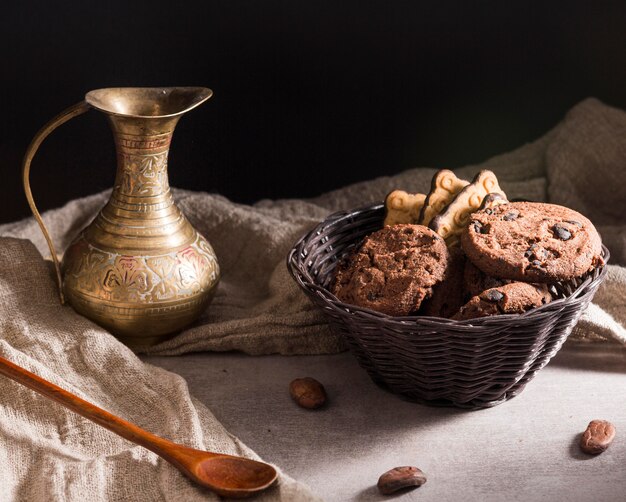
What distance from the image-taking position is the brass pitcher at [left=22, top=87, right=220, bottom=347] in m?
1.60

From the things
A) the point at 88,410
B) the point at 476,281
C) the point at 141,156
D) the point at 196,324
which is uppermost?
the point at 141,156

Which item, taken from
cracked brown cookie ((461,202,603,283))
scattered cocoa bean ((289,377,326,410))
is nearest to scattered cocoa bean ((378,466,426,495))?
scattered cocoa bean ((289,377,326,410))

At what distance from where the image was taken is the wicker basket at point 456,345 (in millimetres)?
1319

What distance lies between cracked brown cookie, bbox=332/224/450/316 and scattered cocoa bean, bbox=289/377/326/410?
0.55 ft

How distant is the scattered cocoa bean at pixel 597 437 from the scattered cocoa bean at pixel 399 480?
0.27 m

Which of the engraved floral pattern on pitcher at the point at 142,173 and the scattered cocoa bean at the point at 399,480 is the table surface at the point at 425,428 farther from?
the engraved floral pattern on pitcher at the point at 142,173

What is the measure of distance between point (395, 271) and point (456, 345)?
0.55 feet

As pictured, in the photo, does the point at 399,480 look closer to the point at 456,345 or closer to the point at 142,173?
the point at 456,345

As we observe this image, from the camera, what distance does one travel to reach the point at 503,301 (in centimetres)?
135

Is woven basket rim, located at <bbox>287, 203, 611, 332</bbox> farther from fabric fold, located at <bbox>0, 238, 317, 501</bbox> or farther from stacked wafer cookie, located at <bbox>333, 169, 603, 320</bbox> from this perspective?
fabric fold, located at <bbox>0, 238, 317, 501</bbox>

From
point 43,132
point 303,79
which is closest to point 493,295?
point 43,132

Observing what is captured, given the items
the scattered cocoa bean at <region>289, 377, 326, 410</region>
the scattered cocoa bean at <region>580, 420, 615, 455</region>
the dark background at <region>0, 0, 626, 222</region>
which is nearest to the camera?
the scattered cocoa bean at <region>580, 420, 615, 455</region>

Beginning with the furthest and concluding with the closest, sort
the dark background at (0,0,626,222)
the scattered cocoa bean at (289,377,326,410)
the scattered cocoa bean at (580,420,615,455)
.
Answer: the dark background at (0,0,626,222) < the scattered cocoa bean at (289,377,326,410) < the scattered cocoa bean at (580,420,615,455)

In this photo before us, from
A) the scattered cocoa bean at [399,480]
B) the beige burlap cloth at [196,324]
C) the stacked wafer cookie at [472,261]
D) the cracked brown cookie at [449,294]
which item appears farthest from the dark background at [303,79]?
the scattered cocoa bean at [399,480]
